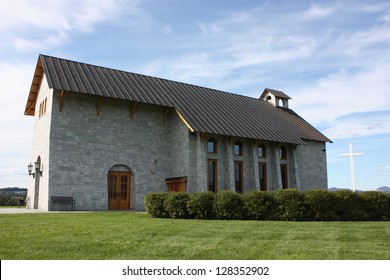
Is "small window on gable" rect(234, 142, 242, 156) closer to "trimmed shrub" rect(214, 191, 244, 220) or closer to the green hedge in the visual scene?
the green hedge

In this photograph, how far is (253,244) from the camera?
8.82m

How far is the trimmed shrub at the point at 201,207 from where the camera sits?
1517 cm

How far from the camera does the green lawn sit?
7720 mm

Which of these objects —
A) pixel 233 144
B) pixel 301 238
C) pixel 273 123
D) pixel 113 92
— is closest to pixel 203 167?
pixel 233 144

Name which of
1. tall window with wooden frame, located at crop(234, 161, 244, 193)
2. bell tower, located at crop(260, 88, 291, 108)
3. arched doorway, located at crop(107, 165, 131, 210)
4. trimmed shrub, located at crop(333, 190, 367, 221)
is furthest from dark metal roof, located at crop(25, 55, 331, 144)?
trimmed shrub, located at crop(333, 190, 367, 221)

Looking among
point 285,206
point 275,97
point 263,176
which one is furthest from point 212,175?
point 275,97

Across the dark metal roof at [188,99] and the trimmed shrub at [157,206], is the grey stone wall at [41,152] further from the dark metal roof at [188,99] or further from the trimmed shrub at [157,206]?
the trimmed shrub at [157,206]

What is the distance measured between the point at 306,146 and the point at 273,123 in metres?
3.65

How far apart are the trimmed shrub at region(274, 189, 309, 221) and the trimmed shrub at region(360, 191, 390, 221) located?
2.66 metres

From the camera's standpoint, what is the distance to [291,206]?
14766 millimetres

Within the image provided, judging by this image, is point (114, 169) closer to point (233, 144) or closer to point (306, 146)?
point (233, 144)

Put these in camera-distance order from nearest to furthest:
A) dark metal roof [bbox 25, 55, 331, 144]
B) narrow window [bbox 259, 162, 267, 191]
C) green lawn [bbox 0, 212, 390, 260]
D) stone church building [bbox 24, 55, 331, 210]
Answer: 1. green lawn [bbox 0, 212, 390, 260]
2. stone church building [bbox 24, 55, 331, 210]
3. dark metal roof [bbox 25, 55, 331, 144]
4. narrow window [bbox 259, 162, 267, 191]

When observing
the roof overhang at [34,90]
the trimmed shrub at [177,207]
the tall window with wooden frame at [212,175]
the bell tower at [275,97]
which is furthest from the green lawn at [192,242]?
the bell tower at [275,97]

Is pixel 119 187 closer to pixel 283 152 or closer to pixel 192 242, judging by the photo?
pixel 283 152
